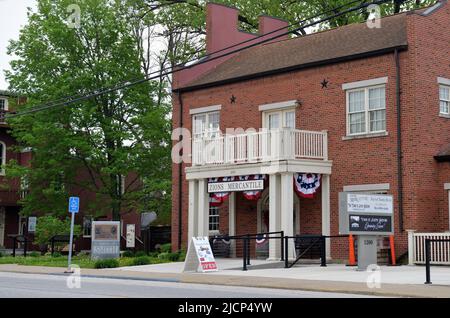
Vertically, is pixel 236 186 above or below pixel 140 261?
above

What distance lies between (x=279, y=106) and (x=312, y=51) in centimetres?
275

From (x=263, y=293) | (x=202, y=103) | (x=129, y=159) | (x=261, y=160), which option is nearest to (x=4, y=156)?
(x=129, y=159)

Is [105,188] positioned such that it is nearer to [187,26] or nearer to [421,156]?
[187,26]

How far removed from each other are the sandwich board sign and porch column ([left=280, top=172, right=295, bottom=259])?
345cm

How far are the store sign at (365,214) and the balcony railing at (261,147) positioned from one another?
15.4ft

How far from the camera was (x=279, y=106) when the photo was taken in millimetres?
31359

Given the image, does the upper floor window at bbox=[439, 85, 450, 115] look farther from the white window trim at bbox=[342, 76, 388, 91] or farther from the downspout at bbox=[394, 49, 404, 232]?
the white window trim at bbox=[342, 76, 388, 91]

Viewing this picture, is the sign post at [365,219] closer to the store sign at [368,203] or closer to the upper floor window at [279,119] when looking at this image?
the store sign at [368,203]

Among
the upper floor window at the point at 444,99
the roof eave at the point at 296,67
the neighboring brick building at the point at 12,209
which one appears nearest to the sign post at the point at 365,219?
the upper floor window at the point at 444,99

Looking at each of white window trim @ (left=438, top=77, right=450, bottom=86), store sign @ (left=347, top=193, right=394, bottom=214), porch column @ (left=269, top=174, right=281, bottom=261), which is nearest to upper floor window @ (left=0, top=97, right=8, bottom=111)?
porch column @ (left=269, top=174, right=281, bottom=261)

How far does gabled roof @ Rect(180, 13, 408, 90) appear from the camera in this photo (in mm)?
29234

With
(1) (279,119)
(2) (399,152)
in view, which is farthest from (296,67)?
(2) (399,152)

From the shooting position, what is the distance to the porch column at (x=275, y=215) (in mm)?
28359

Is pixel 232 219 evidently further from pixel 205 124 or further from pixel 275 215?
pixel 275 215
